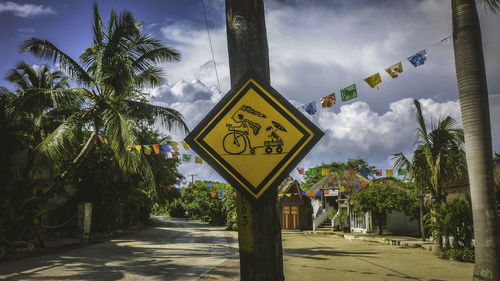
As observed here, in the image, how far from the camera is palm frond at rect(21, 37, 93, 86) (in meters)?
12.1

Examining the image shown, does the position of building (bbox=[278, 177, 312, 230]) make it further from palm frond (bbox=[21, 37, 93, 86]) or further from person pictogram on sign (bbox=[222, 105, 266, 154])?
person pictogram on sign (bbox=[222, 105, 266, 154])

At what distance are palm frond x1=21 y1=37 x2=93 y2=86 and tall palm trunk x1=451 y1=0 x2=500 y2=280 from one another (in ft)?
38.7

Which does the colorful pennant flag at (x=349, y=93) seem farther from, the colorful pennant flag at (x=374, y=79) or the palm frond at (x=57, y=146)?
the palm frond at (x=57, y=146)

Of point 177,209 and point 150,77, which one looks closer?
point 150,77

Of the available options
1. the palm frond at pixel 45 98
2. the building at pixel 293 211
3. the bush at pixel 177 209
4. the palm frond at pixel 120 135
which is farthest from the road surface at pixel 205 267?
the bush at pixel 177 209

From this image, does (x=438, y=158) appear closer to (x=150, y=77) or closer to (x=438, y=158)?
(x=438, y=158)

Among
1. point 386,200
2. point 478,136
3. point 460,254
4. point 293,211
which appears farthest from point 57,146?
point 293,211

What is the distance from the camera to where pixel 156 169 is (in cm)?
2372

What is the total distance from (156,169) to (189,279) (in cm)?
1634

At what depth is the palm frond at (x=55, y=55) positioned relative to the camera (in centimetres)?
1213

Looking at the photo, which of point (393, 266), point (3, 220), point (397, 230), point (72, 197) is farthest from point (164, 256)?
point (397, 230)

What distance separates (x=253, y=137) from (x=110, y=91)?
39.4 feet

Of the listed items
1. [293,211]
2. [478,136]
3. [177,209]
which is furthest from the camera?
[177,209]

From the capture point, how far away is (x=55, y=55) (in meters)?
12.6
